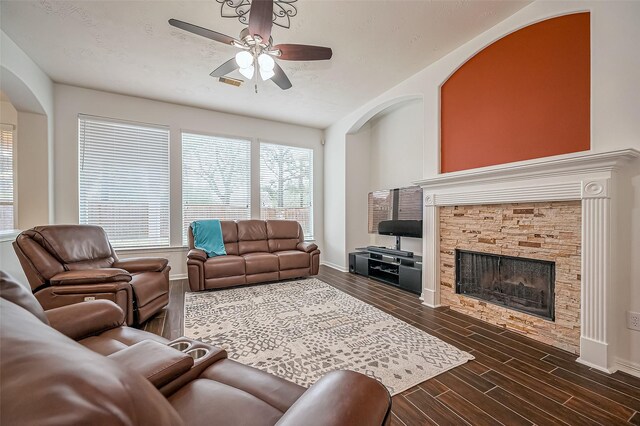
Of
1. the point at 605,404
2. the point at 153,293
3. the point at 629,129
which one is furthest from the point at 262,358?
the point at 629,129

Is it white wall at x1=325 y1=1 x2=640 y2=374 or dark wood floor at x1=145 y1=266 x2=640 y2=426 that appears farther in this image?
white wall at x1=325 y1=1 x2=640 y2=374

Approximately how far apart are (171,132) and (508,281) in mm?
5376

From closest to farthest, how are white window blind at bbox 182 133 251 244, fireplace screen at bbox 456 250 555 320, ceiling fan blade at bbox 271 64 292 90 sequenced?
1. fireplace screen at bbox 456 250 555 320
2. ceiling fan blade at bbox 271 64 292 90
3. white window blind at bbox 182 133 251 244

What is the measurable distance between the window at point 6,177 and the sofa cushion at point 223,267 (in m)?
2.96

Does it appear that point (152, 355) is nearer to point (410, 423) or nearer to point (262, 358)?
point (262, 358)

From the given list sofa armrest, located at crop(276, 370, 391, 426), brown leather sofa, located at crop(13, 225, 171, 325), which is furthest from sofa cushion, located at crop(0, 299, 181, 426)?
brown leather sofa, located at crop(13, 225, 171, 325)

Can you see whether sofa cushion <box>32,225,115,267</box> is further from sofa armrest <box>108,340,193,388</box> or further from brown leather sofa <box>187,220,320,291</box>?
sofa armrest <box>108,340,193,388</box>

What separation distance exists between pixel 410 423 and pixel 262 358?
1.14m

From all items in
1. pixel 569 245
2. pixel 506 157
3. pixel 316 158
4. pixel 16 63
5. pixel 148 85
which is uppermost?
pixel 148 85

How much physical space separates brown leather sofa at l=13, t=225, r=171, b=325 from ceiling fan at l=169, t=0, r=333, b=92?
87.7 inches

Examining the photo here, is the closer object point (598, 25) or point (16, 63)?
point (598, 25)

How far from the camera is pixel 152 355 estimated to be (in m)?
1.02

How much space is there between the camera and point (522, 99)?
8.52 feet

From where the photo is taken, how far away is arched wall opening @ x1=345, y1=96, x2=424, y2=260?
181 inches
